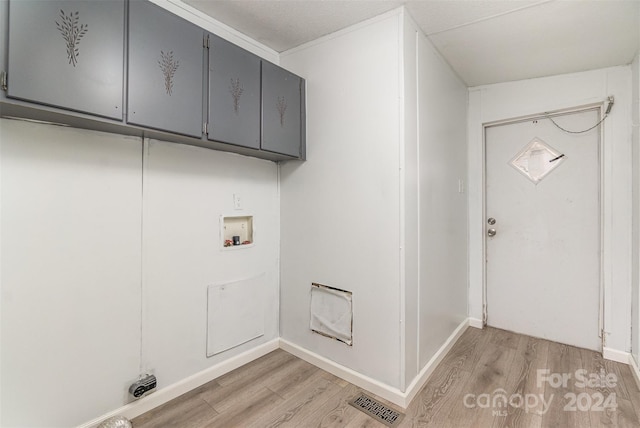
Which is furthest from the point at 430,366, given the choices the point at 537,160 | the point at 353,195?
the point at 537,160

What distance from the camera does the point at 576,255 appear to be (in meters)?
2.68

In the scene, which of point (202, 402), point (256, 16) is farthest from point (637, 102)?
point (202, 402)

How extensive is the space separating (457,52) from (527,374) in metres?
2.55

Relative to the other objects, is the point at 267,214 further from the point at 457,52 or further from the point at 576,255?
the point at 576,255

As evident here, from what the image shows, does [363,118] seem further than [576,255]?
No

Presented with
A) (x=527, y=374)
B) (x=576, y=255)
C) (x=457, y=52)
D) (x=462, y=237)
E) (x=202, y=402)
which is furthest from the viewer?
(x=462, y=237)

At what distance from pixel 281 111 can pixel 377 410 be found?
2087 mm

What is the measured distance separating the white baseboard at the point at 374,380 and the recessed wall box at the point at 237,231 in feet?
3.12

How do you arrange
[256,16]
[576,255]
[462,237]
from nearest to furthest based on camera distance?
[256,16]
[576,255]
[462,237]

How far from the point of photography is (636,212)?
A: 2273mm

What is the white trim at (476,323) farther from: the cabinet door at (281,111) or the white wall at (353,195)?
the cabinet door at (281,111)

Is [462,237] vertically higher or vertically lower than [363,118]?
lower

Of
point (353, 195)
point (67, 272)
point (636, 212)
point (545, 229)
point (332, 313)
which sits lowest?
point (332, 313)

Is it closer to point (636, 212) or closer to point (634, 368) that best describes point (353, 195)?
point (636, 212)
